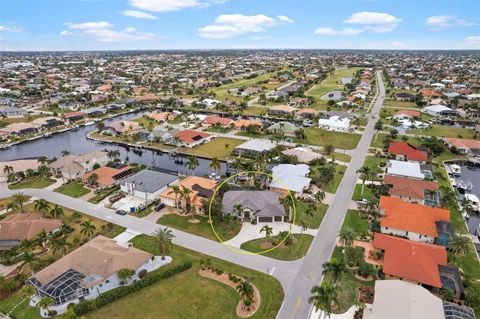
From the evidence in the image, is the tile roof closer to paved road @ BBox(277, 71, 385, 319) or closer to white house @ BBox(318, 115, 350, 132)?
paved road @ BBox(277, 71, 385, 319)

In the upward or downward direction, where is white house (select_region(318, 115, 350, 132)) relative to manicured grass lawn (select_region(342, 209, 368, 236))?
upward

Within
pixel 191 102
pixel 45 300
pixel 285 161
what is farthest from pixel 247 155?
pixel 191 102

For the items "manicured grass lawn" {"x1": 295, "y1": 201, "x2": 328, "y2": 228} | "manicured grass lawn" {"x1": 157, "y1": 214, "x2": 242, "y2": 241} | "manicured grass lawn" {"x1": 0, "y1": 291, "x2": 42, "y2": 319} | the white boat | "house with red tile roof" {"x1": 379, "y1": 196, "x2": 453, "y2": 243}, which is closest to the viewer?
"manicured grass lawn" {"x1": 0, "y1": 291, "x2": 42, "y2": 319}

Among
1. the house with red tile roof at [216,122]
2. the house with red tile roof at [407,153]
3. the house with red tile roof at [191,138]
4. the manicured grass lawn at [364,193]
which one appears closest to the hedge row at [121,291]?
Result: the manicured grass lawn at [364,193]

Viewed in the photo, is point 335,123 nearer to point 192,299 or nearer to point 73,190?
point 73,190

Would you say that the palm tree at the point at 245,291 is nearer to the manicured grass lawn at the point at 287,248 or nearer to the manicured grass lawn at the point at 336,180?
the manicured grass lawn at the point at 287,248

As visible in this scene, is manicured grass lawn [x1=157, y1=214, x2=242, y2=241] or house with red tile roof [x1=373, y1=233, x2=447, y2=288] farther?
manicured grass lawn [x1=157, y1=214, x2=242, y2=241]

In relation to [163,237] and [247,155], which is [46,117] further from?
[163,237]

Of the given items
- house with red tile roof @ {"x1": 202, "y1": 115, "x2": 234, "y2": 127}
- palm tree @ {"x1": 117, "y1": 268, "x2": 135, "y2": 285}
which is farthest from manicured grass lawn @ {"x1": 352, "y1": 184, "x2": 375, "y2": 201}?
house with red tile roof @ {"x1": 202, "y1": 115, "x2": 234, "y2": 127}
